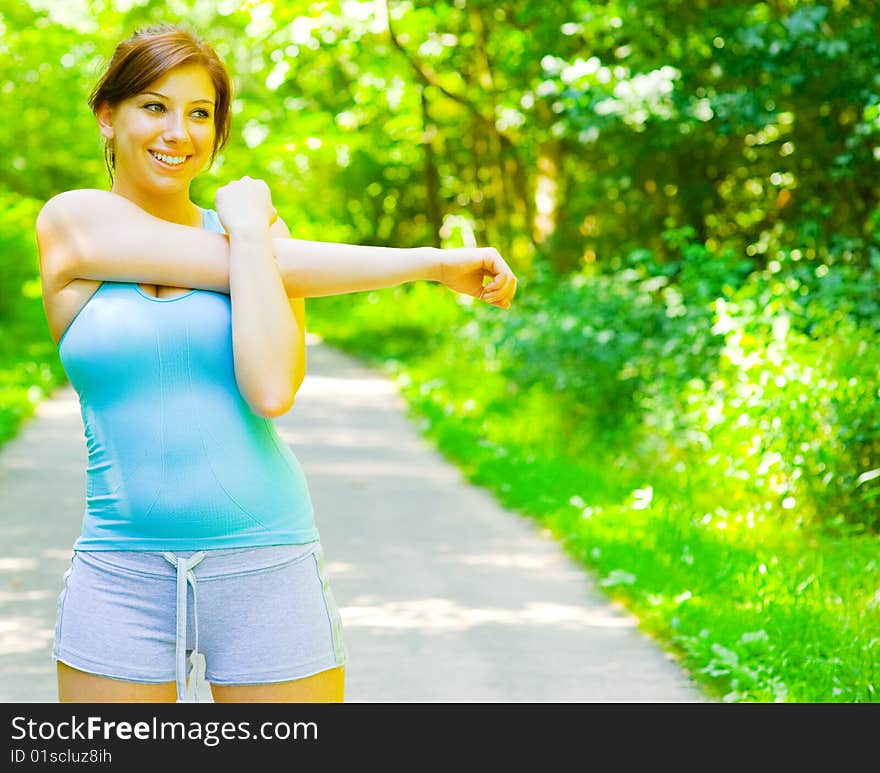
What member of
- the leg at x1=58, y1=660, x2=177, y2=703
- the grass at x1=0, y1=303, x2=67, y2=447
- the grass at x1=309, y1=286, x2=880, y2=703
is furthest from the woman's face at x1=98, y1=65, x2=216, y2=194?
the grass at x1=0, y1=303, x2=67, y2=447

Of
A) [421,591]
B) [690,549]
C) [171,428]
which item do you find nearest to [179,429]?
[171,428]

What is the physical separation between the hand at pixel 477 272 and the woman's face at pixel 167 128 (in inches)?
18.2

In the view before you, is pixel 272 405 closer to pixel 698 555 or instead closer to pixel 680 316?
pixel 698 555

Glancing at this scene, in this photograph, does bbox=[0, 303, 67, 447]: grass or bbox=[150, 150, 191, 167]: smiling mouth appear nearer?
bbox=[150, 150, 191, 167]: smiling mouth

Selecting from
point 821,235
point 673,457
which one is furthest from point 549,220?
point 673,457

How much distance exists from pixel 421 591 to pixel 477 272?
4.53m

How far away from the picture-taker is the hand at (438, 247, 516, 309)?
2.42 m

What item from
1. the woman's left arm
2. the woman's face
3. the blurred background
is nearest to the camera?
the woman's left arm

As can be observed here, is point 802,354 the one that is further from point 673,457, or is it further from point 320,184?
point 320,184

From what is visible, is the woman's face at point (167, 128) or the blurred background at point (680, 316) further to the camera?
the blurred background at point (680, 316)

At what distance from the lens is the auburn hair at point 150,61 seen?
90.7 inches

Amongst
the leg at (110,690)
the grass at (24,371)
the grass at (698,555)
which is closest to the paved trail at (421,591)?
the grass at (698,555)

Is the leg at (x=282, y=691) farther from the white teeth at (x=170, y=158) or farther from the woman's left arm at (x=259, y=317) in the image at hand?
the white teeth at (x=170, y=158)

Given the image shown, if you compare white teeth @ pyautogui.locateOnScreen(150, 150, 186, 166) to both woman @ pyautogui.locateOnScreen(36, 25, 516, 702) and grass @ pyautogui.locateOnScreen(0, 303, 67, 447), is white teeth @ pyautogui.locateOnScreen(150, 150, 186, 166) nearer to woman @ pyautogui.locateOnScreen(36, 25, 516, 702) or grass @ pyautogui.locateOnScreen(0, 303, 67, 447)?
woman @ pyautogui.locateOnScreen(36, 25, 516, 702)
